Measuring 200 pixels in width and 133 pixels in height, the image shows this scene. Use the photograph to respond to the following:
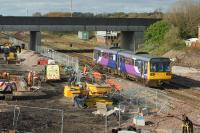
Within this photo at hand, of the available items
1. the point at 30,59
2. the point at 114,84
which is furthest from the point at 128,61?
the point at 30,59

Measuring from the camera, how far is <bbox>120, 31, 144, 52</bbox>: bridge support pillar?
10051 centimetres

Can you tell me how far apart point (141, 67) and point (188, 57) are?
25.9 metres

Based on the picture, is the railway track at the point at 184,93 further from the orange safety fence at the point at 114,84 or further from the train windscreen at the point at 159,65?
the orange safety fence at the point at 114,84

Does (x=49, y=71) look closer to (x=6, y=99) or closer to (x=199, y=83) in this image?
(x=6, y=99)

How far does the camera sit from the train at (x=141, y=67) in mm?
46719

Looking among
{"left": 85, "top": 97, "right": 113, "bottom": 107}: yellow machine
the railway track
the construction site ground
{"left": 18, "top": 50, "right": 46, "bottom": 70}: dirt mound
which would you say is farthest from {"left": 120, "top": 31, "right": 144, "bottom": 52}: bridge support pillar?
{"left": 85, "top": 97, "right": 113, "bottom": 107}: yellow machine

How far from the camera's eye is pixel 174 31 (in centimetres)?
8612

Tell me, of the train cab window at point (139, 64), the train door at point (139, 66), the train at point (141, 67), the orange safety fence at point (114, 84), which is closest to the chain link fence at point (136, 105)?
the orange safety fence at point (114, 84)

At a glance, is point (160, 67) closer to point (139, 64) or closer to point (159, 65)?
point (159, 65)

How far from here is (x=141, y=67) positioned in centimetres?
4812

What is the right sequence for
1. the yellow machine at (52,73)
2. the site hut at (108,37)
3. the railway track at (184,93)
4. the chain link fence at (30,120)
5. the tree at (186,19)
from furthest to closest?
the site hut at (108,37) < the tree at (186,19) < the yellow machine at (52,73) < the railway track at (184,93) < the chain link fence at (30,120)

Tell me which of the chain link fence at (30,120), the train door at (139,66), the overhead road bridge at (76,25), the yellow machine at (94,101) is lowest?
the chain link fence at (30,120)

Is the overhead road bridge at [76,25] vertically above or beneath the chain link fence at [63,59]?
above

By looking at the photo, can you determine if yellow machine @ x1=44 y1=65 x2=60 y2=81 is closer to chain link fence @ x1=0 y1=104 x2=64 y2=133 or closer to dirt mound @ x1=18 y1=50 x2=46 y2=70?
dirt mound @ x1=18 y1=50 x2=46 y2=70
